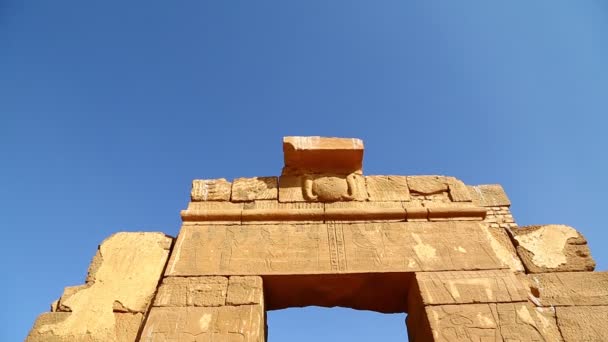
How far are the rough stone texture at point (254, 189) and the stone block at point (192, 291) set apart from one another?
3.54 ft

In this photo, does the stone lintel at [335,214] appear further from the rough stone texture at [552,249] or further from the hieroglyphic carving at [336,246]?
the rough stone texture at [552,249]

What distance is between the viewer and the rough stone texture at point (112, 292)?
12.8 feet

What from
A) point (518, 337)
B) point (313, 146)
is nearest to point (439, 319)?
point (518, 337)

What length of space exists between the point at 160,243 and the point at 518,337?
11.6 ft

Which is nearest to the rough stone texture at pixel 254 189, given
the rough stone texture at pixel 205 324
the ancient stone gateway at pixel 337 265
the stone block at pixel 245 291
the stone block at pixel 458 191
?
the ancient stone gateway at pixel 337 265

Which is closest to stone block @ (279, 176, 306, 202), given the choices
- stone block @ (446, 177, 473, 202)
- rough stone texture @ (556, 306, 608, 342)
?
stone block @ (446, 177, 473, 202)

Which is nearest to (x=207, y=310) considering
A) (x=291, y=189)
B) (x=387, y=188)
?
(x=291, y=189)

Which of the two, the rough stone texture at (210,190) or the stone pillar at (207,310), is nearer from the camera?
the stone pillar at (207,310)

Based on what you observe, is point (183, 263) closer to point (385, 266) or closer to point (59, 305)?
point (59, 305)

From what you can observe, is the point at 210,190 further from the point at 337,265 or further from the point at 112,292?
the point at 337,265

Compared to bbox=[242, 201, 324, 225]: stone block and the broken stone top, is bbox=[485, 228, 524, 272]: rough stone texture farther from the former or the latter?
bbox=[242, 201, 324, 225]: stone block

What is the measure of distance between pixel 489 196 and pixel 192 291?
3.56 metres

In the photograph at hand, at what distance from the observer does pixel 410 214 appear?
4.72 m

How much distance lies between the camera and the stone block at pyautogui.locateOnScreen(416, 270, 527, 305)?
12.9ft
